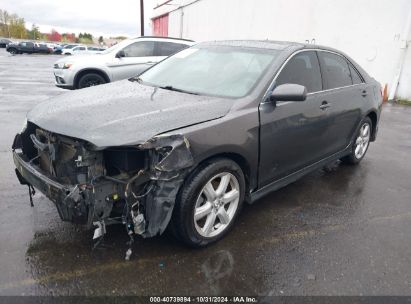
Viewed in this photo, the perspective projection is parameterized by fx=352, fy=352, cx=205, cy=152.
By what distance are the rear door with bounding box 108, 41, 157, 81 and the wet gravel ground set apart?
551 cm

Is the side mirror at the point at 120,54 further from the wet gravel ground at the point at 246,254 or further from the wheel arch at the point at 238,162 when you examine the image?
the wheel arch at the point at 238,162

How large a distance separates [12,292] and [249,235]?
74.4 inches

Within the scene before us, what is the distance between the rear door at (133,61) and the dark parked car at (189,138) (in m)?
5.24

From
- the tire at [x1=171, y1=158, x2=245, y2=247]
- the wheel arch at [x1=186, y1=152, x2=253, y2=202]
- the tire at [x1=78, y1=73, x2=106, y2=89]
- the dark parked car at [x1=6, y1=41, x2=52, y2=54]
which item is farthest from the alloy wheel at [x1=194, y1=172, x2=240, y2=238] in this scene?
the dark parked car at [x1=6, y1=41, x2=52, y2=54]

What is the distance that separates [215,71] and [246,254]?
1818 mm

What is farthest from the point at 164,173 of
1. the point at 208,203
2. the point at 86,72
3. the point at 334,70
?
the point at 86,72

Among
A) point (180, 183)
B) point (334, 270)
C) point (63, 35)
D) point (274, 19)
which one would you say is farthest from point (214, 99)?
point (63, 35)

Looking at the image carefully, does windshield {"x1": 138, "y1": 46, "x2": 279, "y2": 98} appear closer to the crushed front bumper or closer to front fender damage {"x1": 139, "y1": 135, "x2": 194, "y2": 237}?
front fender damage {"x1": 139, "y1": 135, "x2": 194, "y2": 237}

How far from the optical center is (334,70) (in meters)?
4.26

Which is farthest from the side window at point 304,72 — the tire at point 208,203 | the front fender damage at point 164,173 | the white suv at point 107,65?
the white suv at point 107,65

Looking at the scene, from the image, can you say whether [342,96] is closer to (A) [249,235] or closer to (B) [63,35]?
(A) [249,235]

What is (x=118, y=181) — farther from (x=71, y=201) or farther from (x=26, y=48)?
(x=26, y=48)

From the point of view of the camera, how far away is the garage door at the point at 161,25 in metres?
35.6

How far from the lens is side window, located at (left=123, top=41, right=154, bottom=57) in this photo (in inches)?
368
